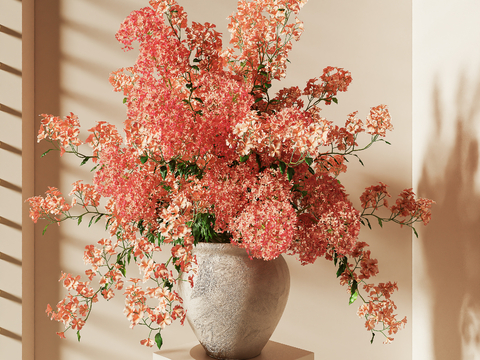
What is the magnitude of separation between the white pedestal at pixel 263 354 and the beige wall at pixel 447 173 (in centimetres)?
56

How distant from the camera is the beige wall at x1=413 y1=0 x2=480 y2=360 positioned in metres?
1.20

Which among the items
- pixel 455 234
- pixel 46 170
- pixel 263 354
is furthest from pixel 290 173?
pixel 46 170

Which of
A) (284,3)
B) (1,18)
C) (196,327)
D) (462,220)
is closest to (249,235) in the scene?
(196,327)

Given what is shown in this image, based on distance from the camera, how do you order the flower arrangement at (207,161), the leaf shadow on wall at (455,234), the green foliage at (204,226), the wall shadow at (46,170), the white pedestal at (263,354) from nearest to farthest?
the flower arrangement at (207,161) → the green foliage at (204,226) → the white pedestal at (263,354) → the leaf shadow on wall at (455,234) → the wall shadow at (46,170)

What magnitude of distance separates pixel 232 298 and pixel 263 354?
232 mm

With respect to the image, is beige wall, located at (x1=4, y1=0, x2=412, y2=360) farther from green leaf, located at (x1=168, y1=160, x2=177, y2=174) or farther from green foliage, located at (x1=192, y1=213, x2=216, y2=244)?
green leaf, located at (x1=168, y1=160, x2=177, y2=174)

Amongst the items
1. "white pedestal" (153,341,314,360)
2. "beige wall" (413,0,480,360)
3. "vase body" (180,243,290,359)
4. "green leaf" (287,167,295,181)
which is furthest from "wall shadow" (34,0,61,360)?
"beige wall" (413,0,480,360)

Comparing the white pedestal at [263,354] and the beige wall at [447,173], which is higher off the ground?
the beige wall at [447,173]

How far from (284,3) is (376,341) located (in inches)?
49.2

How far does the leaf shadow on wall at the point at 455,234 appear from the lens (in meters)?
1.20

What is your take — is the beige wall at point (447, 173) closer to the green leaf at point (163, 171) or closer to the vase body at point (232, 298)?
the vase body at point (232, 298)

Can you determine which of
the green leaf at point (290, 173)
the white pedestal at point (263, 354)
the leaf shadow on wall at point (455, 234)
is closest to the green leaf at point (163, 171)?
the green leaf at point (290, 173)

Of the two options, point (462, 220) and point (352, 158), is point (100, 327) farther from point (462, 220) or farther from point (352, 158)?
point (462, 220)

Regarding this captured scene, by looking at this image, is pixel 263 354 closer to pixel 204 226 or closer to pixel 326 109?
pixel 204 226
